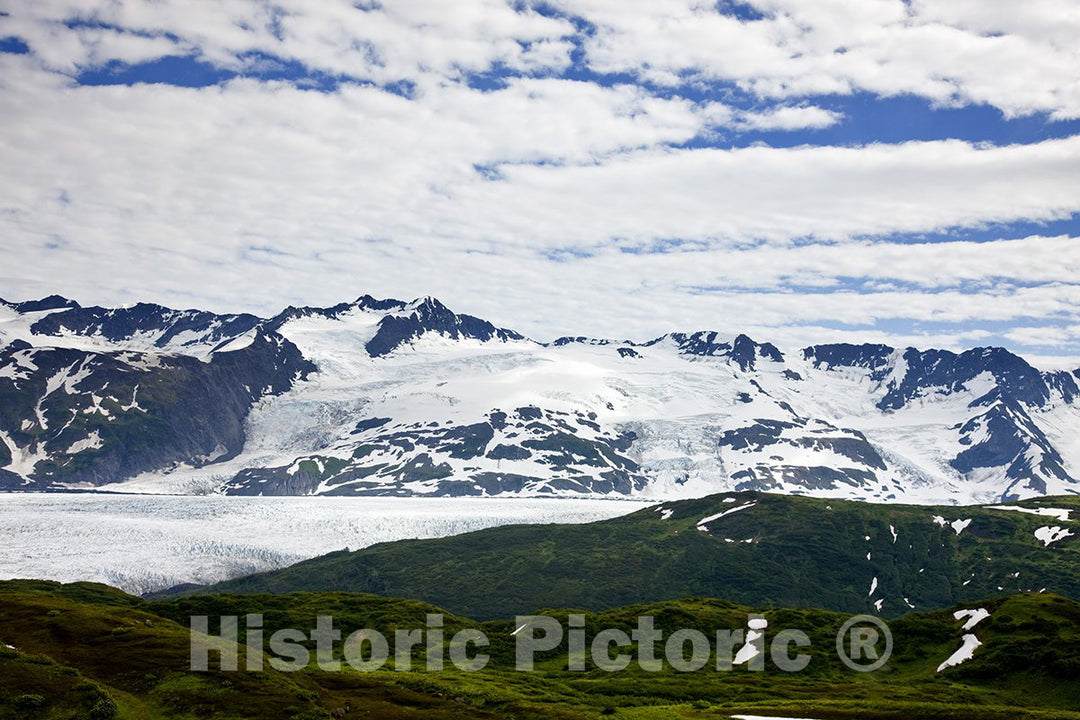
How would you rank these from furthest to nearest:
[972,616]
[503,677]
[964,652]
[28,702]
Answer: [972,616] → [964,652] → [503,677] → [28,702]

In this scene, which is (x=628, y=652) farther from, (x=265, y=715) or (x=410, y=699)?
(x=265, y=715)

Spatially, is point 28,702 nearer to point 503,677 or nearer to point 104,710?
point 104,710

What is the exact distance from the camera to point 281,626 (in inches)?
6211

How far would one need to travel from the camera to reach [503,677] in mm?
108188

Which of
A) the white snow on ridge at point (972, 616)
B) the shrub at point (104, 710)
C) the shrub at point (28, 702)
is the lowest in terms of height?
the white snow on ridge at point (972, 616)

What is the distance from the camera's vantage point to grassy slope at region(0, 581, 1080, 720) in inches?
2352

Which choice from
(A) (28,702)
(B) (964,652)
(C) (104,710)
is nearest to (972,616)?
(B) (964,652)

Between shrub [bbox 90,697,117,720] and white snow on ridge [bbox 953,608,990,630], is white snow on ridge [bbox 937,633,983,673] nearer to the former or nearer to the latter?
white snow on ridge [bbox 953,608,990,630]

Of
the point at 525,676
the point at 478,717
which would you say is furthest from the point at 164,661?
the point at 525,676

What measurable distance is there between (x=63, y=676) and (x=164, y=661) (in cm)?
937

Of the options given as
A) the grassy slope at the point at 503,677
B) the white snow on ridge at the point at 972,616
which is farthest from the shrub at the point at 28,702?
the white snow on ridge at the point at 972,616

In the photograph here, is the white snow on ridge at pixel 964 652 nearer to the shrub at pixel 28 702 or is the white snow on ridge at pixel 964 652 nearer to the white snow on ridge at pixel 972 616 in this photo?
the white snow on ridge at pixel 972 616

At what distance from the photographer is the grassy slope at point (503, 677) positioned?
59.8 m

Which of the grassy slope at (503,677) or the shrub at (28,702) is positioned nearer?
the shrub at (28,702)
